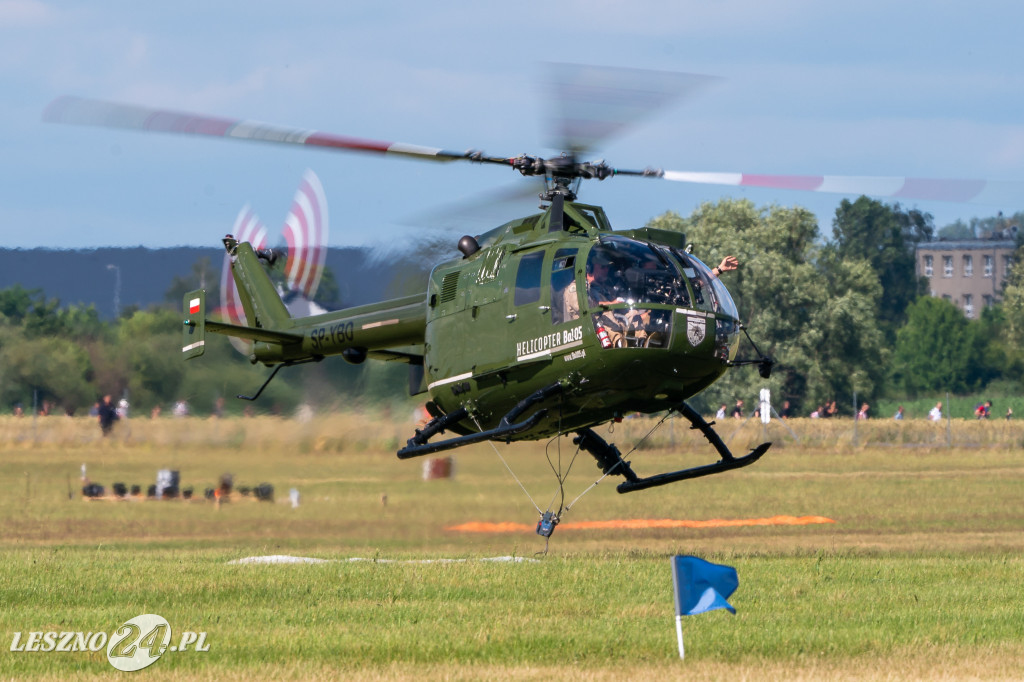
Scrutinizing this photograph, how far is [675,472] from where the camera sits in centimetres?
1908

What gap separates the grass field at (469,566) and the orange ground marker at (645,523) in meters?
0.22

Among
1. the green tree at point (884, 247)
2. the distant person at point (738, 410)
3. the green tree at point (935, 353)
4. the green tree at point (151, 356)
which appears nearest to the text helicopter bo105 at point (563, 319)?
the green tree at point (151, 356)

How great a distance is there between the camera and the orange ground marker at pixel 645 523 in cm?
2350

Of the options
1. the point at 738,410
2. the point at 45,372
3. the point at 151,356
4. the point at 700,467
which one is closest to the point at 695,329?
the point at 700,467

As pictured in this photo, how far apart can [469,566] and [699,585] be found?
23.0 feet

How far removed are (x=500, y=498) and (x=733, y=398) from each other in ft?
156

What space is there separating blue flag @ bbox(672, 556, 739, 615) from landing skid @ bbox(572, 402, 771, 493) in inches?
214

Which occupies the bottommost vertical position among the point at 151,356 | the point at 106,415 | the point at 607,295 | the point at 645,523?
the point at 645,523

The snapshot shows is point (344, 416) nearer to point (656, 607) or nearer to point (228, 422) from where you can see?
point (228, 422)

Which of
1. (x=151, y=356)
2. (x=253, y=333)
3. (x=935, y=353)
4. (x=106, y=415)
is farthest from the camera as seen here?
(x=935, y=353)

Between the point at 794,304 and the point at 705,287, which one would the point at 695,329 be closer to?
the point at 705,287

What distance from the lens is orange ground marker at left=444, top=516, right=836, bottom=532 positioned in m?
23.5

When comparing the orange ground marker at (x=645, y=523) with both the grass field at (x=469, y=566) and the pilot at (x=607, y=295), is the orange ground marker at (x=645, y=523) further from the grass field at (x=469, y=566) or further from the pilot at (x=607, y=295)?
the pilot at (x=607, y=295)

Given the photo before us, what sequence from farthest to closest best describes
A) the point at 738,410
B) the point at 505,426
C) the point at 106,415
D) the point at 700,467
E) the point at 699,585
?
the point at 738,410 < the point at 106,415 < the point at 700,467 < the point at 505,426 < the point at 699,585
